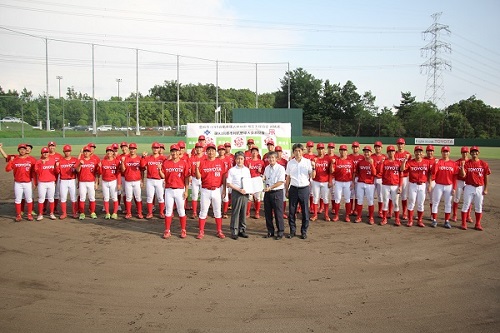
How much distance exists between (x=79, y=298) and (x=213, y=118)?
4296 centimetres

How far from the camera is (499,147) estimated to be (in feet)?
113

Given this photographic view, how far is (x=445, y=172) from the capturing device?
9.84 meters

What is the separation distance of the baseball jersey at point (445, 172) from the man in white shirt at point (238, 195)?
5346mm

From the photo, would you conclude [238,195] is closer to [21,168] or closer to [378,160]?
[378,160]

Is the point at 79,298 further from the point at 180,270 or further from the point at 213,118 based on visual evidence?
the point at 213,118

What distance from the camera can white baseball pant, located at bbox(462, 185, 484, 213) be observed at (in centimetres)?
957

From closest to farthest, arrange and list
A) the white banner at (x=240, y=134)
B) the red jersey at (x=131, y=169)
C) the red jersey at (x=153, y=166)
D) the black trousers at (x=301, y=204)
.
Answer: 1. the black trousers at (x=301, y=204)
2. the red jersey at (x=153, y=166)
3. the red jersey at (x=131, y=169)
4. the white banner at (x=240, y=134)

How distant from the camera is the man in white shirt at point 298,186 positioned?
8.72 m

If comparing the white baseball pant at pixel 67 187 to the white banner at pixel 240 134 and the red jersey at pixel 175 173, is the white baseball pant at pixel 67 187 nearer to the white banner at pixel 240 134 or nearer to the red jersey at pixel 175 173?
the red jersey at pixel 175 173

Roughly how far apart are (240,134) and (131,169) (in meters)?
3.98

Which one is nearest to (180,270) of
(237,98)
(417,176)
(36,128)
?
(417,176)

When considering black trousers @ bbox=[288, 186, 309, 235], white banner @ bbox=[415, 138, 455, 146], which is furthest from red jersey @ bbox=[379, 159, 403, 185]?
white banner @ bbox=[415, 138, 455, 146]

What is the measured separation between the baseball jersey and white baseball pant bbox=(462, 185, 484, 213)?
1.49 feet

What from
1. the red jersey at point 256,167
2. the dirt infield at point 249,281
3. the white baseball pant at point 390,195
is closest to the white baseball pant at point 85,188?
the dirt infield at point 249,281
